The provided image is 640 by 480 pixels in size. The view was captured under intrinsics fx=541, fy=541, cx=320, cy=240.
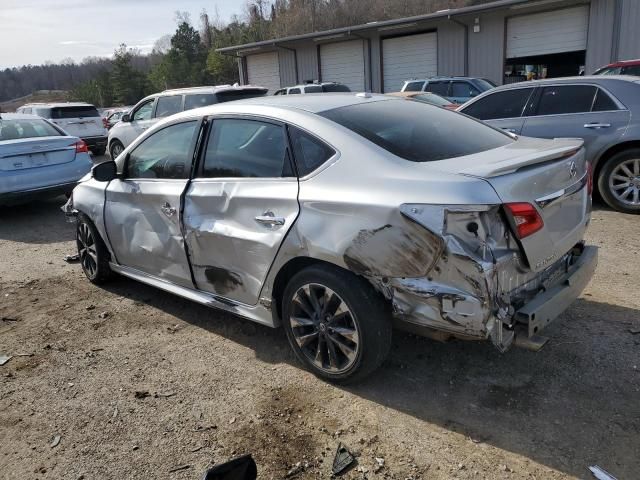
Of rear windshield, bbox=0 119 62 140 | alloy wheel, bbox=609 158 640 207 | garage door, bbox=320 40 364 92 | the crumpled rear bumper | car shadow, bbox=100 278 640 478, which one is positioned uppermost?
garage door, bbox=320 40 364 92

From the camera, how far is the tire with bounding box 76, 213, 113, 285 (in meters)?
5.00

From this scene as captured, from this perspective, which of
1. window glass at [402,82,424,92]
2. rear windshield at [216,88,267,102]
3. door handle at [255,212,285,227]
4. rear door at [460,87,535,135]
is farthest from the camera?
window glass at [402,82,424,92]

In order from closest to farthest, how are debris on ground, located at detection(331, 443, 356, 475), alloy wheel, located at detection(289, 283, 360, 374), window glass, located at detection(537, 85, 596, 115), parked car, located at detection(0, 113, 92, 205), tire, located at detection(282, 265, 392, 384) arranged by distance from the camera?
debris on ground, located at detection(331, 443, 356, 475)
tire, located at detection(282, 265, 392, 384)
alloy wheel, located at detection(289, 283, 360, 374)
window glass, located at detection(537, 85, 596, 115)
parked car, located at detection(0, 113, 92, 205)

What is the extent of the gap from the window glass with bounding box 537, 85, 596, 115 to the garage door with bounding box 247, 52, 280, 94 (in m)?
22.5

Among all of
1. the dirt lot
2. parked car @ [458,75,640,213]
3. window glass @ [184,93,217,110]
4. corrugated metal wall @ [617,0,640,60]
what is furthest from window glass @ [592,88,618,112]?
corrugated metal wall @ [617,0,640,60]

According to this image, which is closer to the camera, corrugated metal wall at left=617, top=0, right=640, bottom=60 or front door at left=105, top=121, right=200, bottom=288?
front door at left=105, top=121, right=200, bottom=288

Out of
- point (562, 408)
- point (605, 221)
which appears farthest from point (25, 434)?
point (605, 221)

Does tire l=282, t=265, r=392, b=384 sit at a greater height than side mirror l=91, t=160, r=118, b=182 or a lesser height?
lesser

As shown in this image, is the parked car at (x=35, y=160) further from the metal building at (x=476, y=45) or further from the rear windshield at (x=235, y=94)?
the metal building at (x=476, y=45)

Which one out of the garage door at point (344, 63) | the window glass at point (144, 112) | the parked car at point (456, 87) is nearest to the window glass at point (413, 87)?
the parked car at point (456, 87)

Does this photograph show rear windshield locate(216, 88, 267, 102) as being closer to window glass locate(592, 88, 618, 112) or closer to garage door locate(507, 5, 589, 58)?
window glass locate(592, 88, 618, 112)

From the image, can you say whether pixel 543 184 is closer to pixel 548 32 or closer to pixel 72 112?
pixel 72 112

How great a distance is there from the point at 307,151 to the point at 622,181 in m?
5.17

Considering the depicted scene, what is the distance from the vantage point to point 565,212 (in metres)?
3.08
